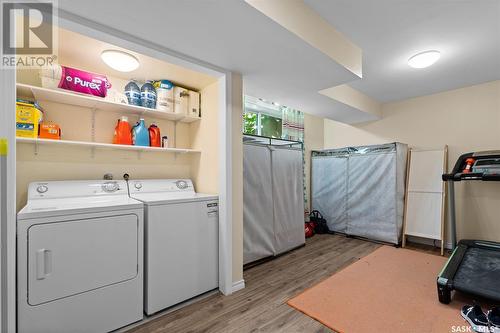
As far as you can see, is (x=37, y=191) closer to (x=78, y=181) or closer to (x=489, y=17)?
(x=78, y=181)

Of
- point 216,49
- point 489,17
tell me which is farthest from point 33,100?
point 489,17

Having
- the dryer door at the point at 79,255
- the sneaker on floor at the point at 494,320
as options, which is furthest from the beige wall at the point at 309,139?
the dryer door at the point at 79,255

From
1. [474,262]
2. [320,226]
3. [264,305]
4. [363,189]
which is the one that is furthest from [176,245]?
[363,189]

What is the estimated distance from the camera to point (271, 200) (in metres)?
3.15

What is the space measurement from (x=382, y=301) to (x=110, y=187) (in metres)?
2.68

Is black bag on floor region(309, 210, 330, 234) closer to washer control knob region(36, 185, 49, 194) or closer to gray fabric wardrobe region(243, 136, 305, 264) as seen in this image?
gray fabric wardrobe region(243, 136, 305, 264)

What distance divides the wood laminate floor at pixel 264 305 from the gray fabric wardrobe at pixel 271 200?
0.24 metres

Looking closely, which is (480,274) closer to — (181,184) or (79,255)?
(181,184)

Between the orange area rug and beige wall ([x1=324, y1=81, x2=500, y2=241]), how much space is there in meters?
1.12

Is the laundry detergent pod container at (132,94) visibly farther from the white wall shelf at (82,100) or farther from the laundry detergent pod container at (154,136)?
the laundry detergent pod container at (154,136)

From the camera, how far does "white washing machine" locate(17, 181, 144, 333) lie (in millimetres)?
1419

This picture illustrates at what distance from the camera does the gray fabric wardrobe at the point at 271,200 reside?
9.48 feet

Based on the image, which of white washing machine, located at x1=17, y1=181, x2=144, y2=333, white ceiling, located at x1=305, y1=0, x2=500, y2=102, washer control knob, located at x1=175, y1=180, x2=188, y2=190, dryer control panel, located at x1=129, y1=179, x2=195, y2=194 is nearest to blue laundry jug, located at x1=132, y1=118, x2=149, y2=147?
dryer control panel, located at x1=129, y1=179, x2=195, y2=194

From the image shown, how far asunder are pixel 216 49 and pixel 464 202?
4.05m
